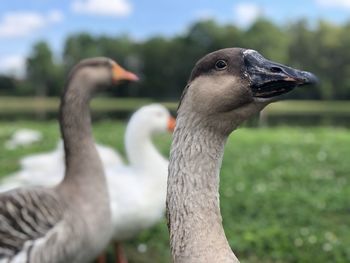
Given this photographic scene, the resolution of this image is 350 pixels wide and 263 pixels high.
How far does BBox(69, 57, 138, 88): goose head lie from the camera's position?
164 inches

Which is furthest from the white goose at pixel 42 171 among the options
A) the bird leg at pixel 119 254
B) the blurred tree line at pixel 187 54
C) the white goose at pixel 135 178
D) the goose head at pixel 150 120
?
the blurred tree line at pixel 187 54

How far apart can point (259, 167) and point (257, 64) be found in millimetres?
7653

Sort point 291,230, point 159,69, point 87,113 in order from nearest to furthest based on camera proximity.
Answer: point 87,113 → point 291,230 → point 159,69

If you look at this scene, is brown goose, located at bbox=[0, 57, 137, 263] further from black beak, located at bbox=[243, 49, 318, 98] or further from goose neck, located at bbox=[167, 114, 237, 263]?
black beak, located at bbox=[243, 49, 318, 98]

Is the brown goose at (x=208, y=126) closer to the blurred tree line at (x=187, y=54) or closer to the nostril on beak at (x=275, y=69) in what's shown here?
the nostril on beak at (x=275, y=69)

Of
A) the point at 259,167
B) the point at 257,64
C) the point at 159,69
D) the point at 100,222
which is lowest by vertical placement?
the point at 159,69

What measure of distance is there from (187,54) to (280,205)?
198 feet

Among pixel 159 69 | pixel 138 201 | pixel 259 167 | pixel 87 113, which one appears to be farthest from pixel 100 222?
pixel 159 69

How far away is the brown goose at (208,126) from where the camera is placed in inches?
72.4

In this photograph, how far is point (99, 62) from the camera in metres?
4.39

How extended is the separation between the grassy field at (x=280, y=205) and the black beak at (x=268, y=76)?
140 inches

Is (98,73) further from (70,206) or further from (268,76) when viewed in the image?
(268,76)

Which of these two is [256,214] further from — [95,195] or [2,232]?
[2,232]

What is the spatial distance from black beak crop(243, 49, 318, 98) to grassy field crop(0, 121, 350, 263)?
11.7 feet
